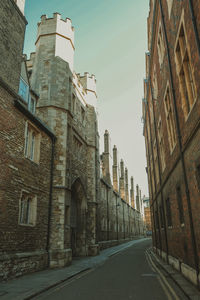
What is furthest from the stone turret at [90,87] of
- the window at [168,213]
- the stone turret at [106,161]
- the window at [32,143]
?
the stone turret at [106,161]

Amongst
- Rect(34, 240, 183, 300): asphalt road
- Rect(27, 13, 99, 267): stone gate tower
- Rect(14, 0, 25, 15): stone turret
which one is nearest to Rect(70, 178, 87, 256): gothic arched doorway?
Rect(27, 13, 99, 267): stone gate tower

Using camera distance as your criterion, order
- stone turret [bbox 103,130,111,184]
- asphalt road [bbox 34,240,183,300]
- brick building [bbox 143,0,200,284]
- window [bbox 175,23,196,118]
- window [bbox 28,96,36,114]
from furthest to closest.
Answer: stone turret [bbox 103,130,111,184], window [bbox 28,96,36,114], window [bbox 175,23,196,118], brick building [bbox 143,0,200,284], asphalt road [bbox 34,240,183,300]

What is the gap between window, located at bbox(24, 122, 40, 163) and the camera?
12.1 meters

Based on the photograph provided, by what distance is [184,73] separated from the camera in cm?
839

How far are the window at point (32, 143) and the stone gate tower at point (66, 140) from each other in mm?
2128

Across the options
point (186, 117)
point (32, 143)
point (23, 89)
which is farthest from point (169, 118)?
point (23, 89)

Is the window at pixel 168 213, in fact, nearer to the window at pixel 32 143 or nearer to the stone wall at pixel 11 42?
the window at pixel 32 143

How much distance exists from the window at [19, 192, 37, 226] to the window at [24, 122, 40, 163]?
77.4 inches

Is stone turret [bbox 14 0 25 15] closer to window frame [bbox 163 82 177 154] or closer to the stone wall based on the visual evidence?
the stone wall

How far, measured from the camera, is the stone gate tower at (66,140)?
46.6 ft

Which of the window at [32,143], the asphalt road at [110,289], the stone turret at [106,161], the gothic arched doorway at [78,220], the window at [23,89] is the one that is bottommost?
the asphalt road at [110,289]

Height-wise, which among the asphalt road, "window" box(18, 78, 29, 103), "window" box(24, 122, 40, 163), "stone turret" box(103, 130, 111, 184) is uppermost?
"stone turret" box(103, 130, 111, 184)

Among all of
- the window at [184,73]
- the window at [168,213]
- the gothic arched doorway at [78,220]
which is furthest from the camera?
the gothic arched doorway at [78,220]

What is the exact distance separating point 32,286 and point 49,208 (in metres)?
5.82
